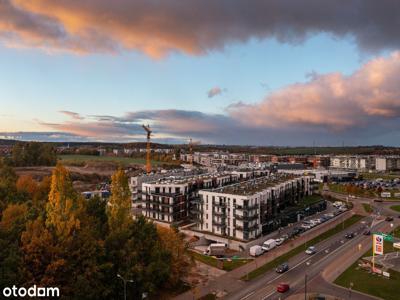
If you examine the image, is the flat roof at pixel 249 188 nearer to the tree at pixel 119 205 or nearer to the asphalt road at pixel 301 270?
the asphalt road at pixel 301 270

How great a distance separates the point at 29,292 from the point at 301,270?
41.8m

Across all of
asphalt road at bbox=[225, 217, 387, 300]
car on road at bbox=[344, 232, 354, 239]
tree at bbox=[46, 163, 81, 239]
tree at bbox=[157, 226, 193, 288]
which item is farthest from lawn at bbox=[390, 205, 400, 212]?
tree at bbox=[46, 163, 81, 239]

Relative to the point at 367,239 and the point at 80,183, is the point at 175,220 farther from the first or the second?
the point at 80,183


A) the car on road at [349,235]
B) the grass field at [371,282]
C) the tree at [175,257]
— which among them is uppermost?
the tree at [175,257]

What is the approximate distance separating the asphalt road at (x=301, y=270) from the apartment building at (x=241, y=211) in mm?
12185

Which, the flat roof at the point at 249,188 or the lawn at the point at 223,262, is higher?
the flat roof at the point at 249,188

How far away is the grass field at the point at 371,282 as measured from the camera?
49.6 m

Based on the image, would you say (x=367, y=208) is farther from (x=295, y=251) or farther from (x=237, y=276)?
(x=237, y=276)

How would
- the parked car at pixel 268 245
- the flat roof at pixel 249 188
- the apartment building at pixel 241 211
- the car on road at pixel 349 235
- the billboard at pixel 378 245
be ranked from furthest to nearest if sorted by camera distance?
1. the car on road at pixel 349 235
2. the flat roof at pixel 249 188
3. the apartment building at pixel 241 211
4. the parked car at pixel 268 245
5. the billboard at pixel 378 245

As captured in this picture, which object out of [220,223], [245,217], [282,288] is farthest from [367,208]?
[282,288]

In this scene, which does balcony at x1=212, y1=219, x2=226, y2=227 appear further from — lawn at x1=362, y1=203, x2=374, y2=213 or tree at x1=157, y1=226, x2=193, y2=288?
lawn at x1=362, y1=203, x2=374, y2=213

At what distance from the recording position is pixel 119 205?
50469 millimetres

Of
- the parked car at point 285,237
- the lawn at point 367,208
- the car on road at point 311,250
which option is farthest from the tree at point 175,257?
the lawn at point 367,208

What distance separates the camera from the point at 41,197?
279 feet
